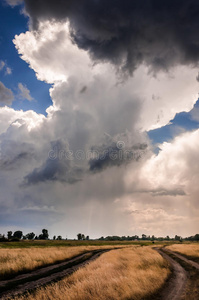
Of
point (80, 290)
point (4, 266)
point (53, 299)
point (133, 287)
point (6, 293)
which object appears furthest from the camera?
point (4, 266)

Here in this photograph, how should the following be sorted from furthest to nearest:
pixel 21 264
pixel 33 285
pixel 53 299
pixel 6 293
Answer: pixel 21 264 < pixel 33 285 < pixel 6 293 < pixel 53 299

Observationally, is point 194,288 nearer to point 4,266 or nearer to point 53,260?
point 4,266

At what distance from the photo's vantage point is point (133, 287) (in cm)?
1107

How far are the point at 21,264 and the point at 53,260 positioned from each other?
255 inches

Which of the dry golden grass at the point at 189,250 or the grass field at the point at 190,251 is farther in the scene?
the dry golden grass at the point at 189,250

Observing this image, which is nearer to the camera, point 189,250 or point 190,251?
point 190,251

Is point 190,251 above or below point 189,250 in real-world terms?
above

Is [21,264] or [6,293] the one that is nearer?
[6,293]

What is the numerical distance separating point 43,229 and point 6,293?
202m

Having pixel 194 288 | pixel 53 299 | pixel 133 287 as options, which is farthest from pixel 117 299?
pixel 194 288

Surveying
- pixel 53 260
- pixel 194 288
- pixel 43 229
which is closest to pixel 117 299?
pixel 194 288

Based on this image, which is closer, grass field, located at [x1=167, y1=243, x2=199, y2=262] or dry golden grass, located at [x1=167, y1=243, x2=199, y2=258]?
grass field, located at [x1=167, y1=243, x2=199, y2=262]

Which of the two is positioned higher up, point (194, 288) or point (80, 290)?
point (80, 290)

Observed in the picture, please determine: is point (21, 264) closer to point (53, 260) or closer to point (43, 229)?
point (53, 260)
